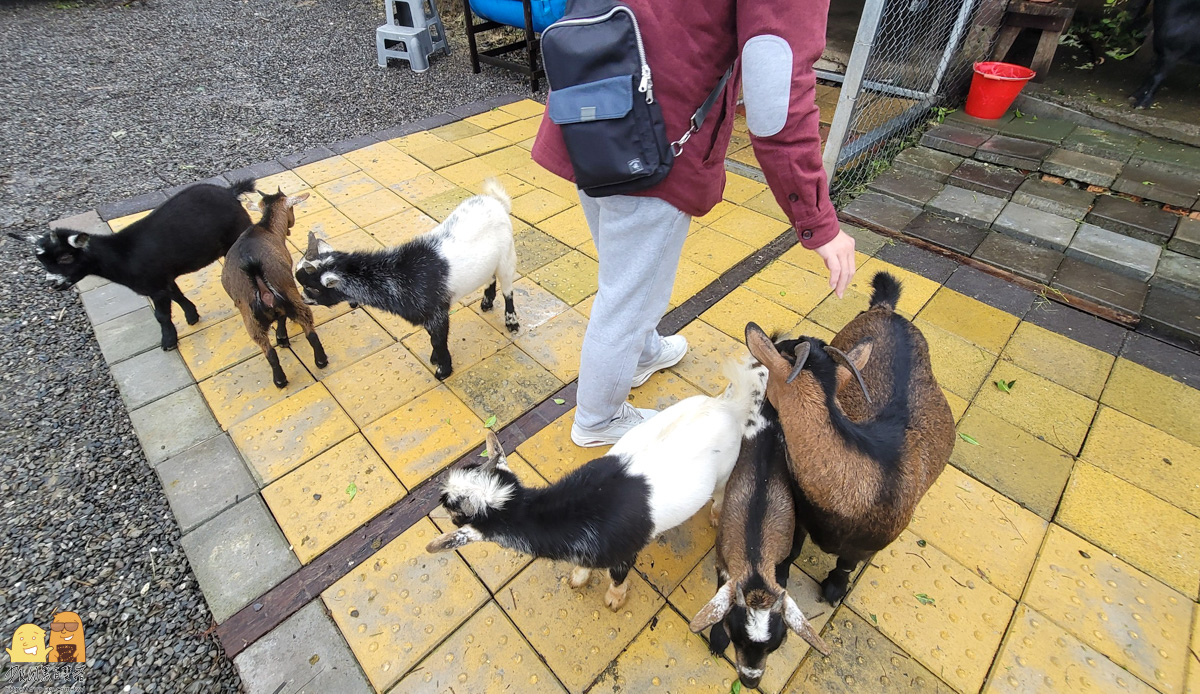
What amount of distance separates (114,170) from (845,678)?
768 cm

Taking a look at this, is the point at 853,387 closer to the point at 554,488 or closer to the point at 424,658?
the point at 554,488

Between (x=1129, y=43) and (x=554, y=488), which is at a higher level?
(x=1129, y=43)

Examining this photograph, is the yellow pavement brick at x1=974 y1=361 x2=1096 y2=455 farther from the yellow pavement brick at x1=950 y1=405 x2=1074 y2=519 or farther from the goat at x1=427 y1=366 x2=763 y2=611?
the goat at x1=427 y1=366 x2=763 y2=611

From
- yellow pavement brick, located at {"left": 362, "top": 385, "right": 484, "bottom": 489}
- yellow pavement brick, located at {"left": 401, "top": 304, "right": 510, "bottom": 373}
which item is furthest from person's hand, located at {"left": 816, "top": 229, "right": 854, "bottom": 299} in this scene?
yellow pavement brick, located at {"left": 401, "top": 304, "right": 510, "bottom": 373}

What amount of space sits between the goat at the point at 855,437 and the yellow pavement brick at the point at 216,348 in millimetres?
3463

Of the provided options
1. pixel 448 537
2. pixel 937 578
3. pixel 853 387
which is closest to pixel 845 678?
pixel 937 578

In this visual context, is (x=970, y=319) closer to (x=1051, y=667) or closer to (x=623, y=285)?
(x=1051, y=667)

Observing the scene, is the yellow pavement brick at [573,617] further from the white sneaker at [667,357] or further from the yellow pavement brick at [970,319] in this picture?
the yellow pavement brick at [970,319]

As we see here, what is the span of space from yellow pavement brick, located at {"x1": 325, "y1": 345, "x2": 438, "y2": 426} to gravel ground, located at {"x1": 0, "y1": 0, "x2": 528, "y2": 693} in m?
1.05

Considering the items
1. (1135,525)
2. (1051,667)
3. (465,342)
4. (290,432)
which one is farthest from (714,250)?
(290,432)

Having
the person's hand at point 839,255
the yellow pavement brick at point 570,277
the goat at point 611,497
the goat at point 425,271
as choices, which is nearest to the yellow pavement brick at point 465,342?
the goat at point 425,271

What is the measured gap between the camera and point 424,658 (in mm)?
2252

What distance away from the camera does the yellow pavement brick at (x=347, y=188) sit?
5.11m

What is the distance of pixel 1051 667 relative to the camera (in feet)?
7.26
